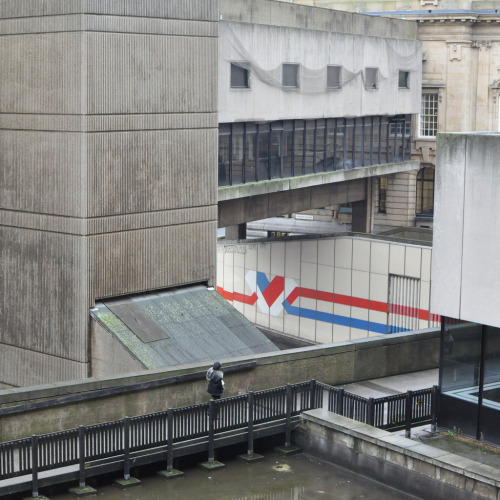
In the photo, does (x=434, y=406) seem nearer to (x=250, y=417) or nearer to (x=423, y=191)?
(x=250, y=417)

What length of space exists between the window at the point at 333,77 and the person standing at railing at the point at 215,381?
872 inches

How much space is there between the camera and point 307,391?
24.5 metres

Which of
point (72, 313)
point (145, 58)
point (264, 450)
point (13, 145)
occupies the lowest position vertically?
point (264, 450)

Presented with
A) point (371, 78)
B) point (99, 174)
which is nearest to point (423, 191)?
point (371, 78)

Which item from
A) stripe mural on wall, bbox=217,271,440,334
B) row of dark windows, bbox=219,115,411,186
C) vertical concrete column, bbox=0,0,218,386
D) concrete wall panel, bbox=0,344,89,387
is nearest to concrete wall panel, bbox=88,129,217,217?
vertical concrete column, bbox=0,0,218,386

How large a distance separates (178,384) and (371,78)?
1031 inches

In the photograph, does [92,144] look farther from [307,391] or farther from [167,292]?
[307,391]

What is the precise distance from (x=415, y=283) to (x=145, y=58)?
699 inches

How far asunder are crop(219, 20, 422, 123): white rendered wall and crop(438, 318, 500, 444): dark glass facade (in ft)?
50.1

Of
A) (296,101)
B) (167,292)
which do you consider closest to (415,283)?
(296,101)

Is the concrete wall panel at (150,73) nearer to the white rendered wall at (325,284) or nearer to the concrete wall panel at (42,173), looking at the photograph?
the concrete wall panel at (42,173)

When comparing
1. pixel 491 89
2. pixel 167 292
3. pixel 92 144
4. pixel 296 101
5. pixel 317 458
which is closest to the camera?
pixel 317 458

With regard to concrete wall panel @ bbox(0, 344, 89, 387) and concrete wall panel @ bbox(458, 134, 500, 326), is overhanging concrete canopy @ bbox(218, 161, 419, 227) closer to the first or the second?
concrete wall panel @ bbox(0, 344, 89, 387)

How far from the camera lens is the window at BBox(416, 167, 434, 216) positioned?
185 ft
